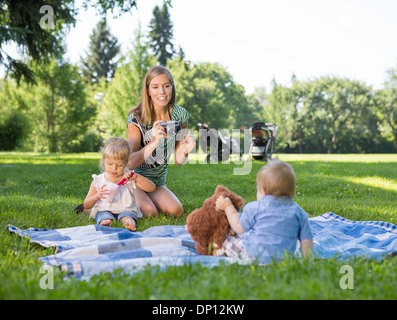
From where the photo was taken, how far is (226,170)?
9.56m

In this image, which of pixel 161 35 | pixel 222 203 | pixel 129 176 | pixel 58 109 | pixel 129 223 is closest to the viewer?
pixel 222 203

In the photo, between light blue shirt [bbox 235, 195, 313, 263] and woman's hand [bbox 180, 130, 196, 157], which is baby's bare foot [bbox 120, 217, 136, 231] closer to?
woman's hand [bbox 180, 130, 196, 157]

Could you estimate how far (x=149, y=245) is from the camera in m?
2.91

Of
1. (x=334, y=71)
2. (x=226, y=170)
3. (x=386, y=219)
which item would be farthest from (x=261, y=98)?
(x=386, y=219)

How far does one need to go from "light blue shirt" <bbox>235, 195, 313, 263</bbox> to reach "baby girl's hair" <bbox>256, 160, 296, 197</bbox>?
0.05 metres

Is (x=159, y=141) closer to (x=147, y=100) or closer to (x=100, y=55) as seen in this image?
(x=147, y=100)

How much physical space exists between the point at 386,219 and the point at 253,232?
8.19 ft

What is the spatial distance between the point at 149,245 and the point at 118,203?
1.17 metres

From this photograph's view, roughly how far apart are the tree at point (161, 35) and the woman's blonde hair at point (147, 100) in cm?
3467

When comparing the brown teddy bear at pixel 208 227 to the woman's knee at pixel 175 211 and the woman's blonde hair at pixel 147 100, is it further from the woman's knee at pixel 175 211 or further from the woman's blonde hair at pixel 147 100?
the woman's blonde hair at pixel 147 100

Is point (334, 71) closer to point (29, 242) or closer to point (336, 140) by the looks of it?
point (336, 140)

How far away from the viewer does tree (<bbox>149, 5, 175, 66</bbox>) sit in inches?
1483

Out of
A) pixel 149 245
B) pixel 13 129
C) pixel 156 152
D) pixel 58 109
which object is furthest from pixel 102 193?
pixel 58 109

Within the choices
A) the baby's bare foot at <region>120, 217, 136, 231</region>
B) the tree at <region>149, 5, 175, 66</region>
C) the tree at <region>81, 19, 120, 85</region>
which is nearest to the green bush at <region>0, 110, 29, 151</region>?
the tree at <region>149, 5, 175, 66</region>
